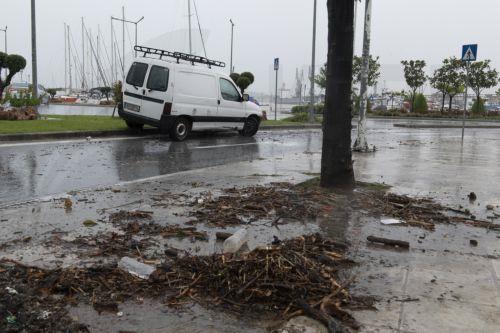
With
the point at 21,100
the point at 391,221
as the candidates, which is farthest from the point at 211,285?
the point at 21,100

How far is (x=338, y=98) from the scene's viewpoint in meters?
6.93

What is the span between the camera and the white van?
46.4 feet

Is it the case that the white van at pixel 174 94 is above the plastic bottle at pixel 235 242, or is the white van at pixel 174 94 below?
above

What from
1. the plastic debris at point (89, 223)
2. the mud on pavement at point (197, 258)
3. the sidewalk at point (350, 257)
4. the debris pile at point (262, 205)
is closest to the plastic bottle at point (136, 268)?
the mud on pavement at point (197, 258)

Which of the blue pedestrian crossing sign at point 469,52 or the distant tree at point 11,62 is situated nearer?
the blue pedestrian crossing sign at point 469,52

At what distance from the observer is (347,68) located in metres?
6.87

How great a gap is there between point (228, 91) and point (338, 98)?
9.58 meters

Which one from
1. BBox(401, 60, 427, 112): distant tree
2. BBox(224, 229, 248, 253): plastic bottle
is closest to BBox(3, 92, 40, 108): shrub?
BBox(224, 229, 248, 253): plastic bottle

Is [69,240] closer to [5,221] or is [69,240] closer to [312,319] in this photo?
[5,221]

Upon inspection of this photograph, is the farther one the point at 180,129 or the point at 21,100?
the point at 21,100

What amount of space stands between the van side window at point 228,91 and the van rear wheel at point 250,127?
0.96 metres

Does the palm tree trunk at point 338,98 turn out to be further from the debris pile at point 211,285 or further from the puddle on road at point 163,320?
the puddle on road at point 163,320

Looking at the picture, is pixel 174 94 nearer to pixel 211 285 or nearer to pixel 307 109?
pixel 211 285

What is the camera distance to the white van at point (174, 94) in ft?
46.4
